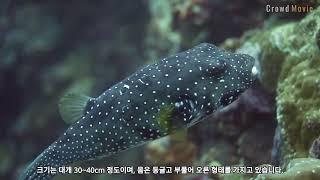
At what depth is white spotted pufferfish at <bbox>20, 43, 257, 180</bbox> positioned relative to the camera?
4.16 meters

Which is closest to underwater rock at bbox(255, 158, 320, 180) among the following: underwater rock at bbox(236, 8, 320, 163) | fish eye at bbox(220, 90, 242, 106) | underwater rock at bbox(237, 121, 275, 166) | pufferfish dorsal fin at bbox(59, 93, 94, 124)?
fish eye at bbox(220, 90, 242, 106)

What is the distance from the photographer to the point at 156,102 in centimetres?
418

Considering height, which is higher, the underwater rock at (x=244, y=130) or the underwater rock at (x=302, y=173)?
the underwater rock at (x=244, y=130)

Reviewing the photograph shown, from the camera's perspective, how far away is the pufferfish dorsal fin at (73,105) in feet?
14.6

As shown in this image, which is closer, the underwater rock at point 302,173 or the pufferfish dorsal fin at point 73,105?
the underwater rock at point 302,173

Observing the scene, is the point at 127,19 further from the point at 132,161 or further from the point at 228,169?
the point at 228,169

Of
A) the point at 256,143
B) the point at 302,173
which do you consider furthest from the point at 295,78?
the point at 302,173

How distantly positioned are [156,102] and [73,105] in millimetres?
886

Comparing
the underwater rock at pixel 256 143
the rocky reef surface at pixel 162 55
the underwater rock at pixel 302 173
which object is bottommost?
the underwater rock at pixel 302 173

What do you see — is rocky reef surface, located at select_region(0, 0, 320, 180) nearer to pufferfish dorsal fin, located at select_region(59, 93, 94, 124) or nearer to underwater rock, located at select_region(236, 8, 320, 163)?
underwater rock, located at select_region(236, 8, 320, 163)

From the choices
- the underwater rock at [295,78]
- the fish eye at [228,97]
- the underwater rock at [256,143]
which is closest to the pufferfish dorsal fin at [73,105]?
the fish eye at [228,97]

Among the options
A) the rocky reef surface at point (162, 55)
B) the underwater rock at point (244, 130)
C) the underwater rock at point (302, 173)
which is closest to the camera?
the underwater rock at point (302, 173)

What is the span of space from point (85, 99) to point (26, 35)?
8.97m

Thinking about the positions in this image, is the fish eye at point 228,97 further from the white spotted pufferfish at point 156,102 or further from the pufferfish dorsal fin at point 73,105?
the pufferfish dorsal fin at point 73,105
